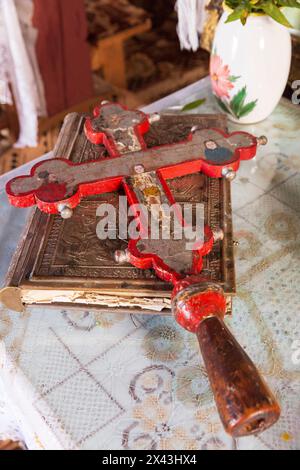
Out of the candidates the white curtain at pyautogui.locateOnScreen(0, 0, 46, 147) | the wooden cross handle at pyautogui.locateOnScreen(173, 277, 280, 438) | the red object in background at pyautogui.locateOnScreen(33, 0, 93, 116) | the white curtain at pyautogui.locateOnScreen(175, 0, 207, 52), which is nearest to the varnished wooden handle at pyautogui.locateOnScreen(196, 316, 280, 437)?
the wooden cross handle at pyautogui.locateOnScreen(173, 277, 280, 438)

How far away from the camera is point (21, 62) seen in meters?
1.47

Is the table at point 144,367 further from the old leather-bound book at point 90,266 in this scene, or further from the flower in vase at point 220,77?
the flower in vase at point 220,77

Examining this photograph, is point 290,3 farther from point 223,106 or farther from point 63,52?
point 63,52

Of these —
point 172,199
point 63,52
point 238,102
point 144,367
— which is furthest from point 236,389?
point 63,52

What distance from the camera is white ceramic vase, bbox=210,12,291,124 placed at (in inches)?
34.1

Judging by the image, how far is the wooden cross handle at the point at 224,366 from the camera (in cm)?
47

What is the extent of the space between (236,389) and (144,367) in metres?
0.18

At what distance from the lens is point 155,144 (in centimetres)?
82

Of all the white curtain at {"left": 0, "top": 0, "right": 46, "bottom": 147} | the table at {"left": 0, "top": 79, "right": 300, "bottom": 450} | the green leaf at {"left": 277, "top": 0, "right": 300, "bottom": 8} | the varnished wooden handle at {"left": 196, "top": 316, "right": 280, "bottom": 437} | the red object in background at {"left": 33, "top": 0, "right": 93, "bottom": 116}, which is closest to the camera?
the varnished wooden handle at {"left": 196, "top": 316, "right": 280, "bottom": 437}

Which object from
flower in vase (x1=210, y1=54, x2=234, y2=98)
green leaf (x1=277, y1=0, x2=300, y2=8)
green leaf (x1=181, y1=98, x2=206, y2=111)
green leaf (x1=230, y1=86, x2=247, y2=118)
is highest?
green leaf (x1=277, y1=0, x2=300, y2=8)

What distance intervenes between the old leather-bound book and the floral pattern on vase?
258mm

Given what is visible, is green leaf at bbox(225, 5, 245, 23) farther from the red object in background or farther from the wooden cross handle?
the red object in background

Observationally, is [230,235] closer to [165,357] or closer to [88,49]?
[165,357]

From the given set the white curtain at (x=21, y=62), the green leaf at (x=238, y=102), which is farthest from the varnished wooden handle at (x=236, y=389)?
the white curtain at (x=21, y=62)
